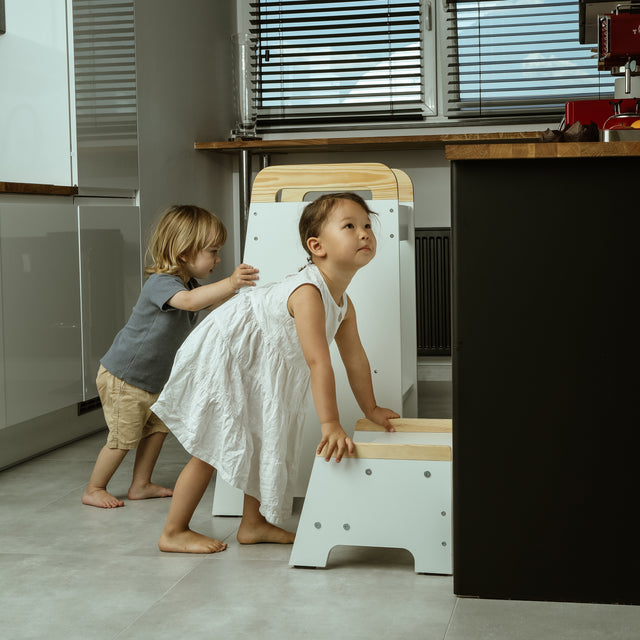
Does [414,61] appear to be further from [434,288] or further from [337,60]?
[434,288]

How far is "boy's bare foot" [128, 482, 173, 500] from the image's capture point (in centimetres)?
204

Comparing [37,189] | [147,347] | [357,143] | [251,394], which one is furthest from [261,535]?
[357,143]

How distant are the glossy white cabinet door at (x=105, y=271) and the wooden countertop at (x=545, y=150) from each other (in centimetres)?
158

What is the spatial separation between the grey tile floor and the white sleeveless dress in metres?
0.16

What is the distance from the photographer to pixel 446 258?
12.2 feet

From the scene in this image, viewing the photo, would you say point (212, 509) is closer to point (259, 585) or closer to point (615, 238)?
point (259, 585)

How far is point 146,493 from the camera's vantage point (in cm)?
205

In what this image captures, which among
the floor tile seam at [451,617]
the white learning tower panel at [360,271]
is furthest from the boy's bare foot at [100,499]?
the floor tile seam at [451,617]

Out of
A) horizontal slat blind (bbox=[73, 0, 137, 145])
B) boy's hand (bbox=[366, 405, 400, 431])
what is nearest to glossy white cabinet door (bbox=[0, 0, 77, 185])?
horizontal slat blind (bbox=[73, 0, 137, 145])

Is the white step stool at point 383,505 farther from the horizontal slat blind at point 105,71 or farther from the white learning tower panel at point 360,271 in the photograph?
the horizontal slat blind at point 105,71

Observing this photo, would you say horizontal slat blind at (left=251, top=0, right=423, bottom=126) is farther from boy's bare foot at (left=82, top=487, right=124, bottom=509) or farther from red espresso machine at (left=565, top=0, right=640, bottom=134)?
boy's bare foot at (left=82, top=487, right=124, bottom=509)

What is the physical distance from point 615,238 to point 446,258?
2.45m

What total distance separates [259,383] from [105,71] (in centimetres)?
154

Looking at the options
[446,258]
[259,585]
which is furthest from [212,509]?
[446,258]
